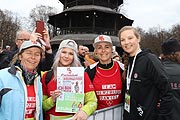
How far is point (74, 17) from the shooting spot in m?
20.2

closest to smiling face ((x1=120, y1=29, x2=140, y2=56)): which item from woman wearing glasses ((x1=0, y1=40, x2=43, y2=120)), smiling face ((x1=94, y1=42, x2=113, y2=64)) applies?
smiling face ((x1=94, y1=42, x2=113, y2=64))

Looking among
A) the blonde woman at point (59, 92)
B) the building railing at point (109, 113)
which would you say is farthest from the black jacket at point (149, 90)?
the blonde woman at point (59, 92)

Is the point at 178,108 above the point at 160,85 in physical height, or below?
below

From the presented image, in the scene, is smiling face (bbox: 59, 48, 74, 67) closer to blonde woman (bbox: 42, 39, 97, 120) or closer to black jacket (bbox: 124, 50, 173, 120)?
blonde woman (bbox: 42, 39, 97, 120)

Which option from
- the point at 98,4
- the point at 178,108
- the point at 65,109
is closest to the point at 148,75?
the point at 178,108

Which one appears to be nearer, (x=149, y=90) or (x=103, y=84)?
(x=149, y=90)

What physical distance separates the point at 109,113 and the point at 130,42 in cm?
88

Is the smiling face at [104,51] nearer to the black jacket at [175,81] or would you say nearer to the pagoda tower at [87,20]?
the black jacket at [175,81]

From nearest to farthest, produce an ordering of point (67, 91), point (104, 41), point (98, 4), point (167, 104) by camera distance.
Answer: point (167, 104) → point (67, 91) → point (104, 41) → point (98, 4)

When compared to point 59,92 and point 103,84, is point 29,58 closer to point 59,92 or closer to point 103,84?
point 59,92

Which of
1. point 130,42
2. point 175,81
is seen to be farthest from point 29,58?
point 175,81

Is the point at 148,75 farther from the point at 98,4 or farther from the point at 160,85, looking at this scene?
the point at 98,4

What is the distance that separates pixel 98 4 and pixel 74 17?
219 cm

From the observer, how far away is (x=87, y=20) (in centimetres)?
2017
